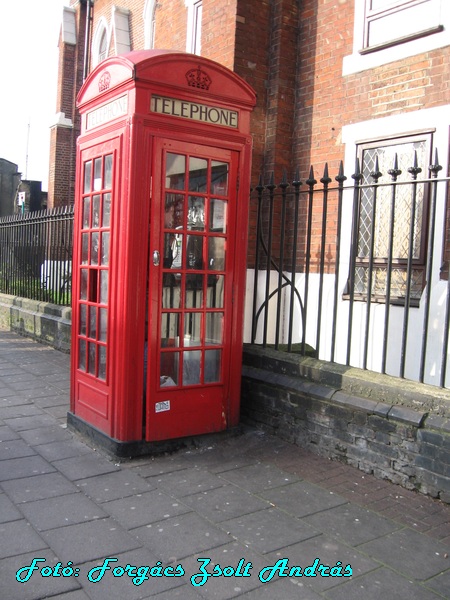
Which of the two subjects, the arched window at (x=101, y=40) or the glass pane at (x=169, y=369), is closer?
the glass pane at (x=169, y=369)

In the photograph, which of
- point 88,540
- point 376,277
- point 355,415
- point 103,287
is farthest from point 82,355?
point 376,277

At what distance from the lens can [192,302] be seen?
15.9 ft

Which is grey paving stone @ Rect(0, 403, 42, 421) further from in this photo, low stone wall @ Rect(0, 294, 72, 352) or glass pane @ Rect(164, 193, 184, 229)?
low stone wall @ Rect(0, 294, 72, 352)

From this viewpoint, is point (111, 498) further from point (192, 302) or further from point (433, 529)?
point (433, 529)

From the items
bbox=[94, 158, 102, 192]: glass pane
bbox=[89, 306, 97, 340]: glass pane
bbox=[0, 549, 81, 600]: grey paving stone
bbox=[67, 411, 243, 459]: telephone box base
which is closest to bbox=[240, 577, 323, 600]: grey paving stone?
bbox=[0, 549, 81, 600]: grey paving stone

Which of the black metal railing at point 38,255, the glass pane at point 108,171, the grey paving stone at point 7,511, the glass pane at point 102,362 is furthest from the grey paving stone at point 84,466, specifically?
the black metal railing at point 38,255

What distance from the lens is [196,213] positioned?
4785 mm

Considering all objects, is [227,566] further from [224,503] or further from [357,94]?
[357,94]

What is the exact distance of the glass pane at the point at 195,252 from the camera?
4.78m

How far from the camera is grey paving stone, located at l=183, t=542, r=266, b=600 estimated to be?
283cm

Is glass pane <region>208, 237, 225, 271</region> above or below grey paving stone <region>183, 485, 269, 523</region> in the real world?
above

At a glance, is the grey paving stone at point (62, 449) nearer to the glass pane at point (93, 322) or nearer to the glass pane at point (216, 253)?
the glass pane at point (93, 322)

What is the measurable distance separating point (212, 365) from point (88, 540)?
204 cm

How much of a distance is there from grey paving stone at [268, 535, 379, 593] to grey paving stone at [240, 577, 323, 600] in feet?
0.19
